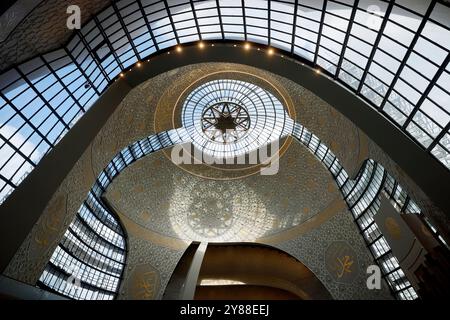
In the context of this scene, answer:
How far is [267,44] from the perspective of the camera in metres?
22.9

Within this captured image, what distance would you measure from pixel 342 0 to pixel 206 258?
33373 mm

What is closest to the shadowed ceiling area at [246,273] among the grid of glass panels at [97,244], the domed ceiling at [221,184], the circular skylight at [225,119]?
the domed ceiling at [221,184]

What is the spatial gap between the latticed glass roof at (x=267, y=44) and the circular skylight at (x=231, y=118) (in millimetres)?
9292

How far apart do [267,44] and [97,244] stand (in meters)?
28.0

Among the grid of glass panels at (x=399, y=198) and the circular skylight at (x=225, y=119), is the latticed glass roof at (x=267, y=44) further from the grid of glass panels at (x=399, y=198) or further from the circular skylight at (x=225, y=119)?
the circular skylight at (x=225, y=119)

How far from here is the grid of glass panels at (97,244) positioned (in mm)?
29203

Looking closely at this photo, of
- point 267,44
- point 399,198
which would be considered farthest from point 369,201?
point 267,44

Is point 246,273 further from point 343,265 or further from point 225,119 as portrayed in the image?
point 225,119

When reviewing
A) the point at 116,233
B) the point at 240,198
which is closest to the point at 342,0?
the point at 240,198

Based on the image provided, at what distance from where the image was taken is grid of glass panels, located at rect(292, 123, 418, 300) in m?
24.1

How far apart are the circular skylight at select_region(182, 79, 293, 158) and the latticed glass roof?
366 inches

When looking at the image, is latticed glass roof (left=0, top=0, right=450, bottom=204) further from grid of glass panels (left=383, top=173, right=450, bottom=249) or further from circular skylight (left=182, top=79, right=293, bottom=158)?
circular skylight (left=182, top=79, right=293, bottom=158)

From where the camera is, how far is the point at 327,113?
25859 mm
